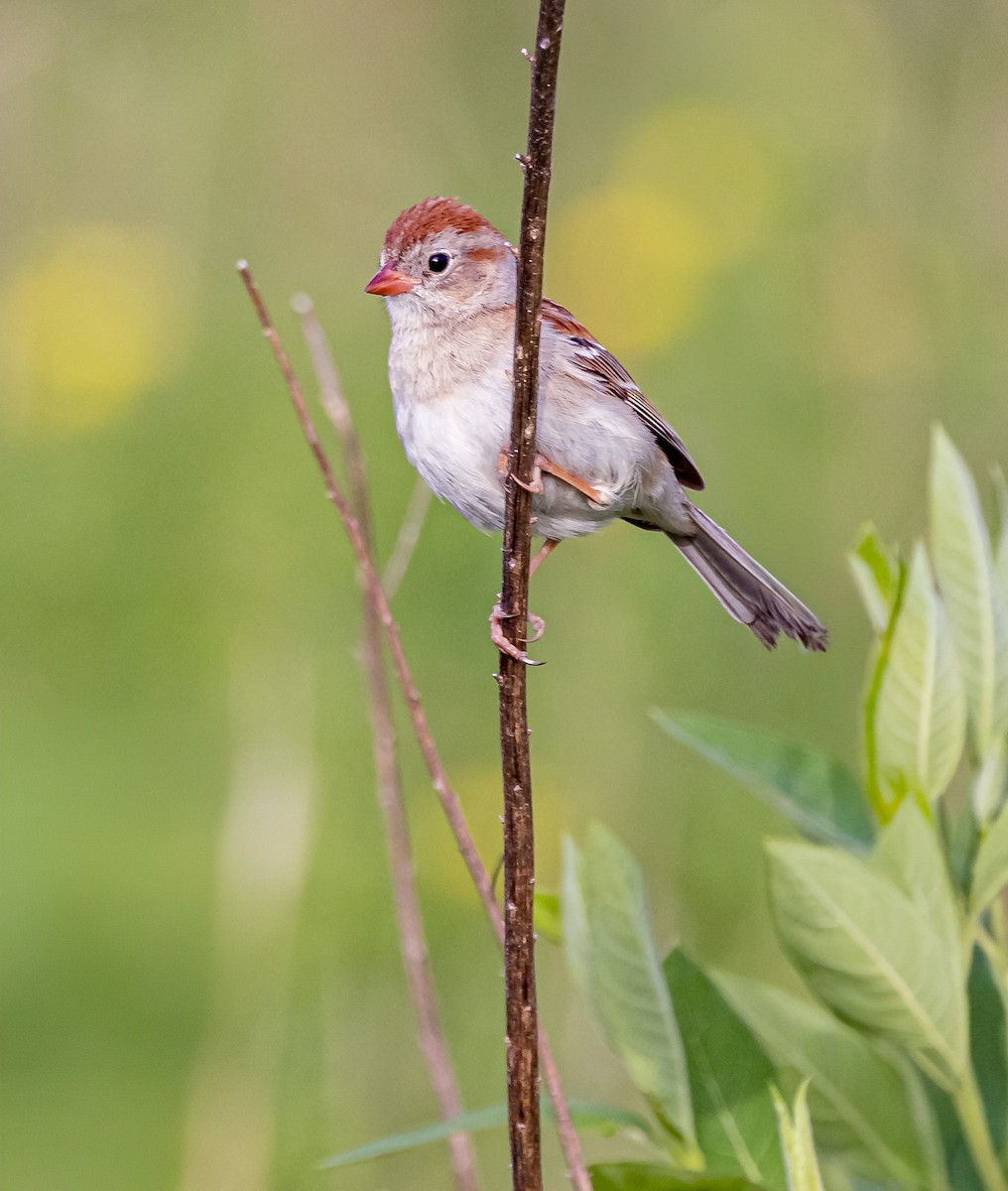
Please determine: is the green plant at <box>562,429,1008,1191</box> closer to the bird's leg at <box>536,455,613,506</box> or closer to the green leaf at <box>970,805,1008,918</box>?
the green leaf at <box>970,805,1008,918</box>

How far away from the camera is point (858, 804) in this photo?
2143 millimetres

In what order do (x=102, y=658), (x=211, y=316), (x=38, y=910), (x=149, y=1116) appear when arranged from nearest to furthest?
(x=149, y=1116)
(x=38, y=910)
(x=102, y=658)
(x=211, y=316)

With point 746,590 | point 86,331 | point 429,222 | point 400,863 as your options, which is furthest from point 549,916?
point 86,331

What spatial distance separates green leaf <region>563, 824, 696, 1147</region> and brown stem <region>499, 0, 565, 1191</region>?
225 mm

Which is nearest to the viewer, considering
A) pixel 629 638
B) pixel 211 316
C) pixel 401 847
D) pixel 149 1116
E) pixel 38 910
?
pixel 401 847

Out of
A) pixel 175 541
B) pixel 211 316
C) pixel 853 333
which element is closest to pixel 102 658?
pixel 175 541

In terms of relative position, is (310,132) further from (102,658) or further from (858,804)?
(858,804)

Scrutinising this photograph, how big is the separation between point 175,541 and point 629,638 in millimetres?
1567

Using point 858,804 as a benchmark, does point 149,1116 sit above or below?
below

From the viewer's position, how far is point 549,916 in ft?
7.21

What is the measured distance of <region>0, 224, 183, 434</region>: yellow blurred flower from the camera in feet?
17.3

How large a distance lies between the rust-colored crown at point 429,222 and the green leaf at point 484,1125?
187 centimetres

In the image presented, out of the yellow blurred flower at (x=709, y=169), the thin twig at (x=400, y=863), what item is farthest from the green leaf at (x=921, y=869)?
the yellow blurred flower at (x=709, y=169)

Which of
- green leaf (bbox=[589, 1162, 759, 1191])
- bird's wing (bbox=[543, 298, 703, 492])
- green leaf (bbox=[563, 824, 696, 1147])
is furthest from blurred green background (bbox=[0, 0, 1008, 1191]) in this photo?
green leaf (bbox=[589, 1162, 759, 1191])
